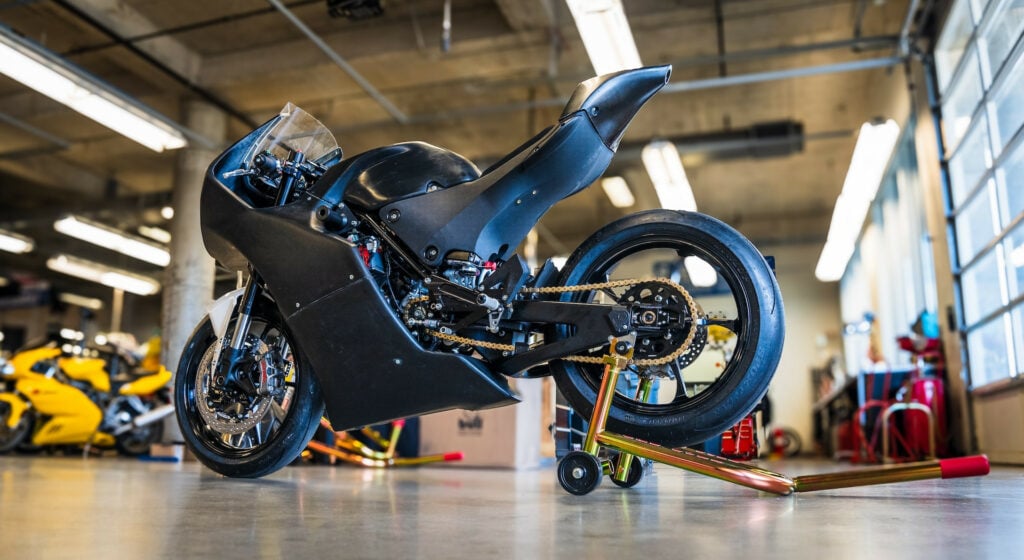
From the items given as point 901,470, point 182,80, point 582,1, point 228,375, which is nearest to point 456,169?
point 228,375

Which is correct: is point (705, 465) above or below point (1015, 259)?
below

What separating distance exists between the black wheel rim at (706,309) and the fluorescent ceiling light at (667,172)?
5.30m

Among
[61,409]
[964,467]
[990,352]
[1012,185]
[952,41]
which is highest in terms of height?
[952,41]

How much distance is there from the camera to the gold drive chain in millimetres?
2207

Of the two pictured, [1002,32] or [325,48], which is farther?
[325,48]

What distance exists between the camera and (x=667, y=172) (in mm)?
8625

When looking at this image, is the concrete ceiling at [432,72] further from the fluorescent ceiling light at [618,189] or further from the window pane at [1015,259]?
the window pane at [1015,259]

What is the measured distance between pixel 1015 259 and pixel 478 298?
4.76 m

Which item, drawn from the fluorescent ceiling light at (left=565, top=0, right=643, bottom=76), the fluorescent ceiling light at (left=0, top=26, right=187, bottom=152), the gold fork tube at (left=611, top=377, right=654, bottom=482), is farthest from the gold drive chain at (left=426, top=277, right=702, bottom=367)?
the fluorescent ceiling light at (left=0, top=26, right=187, bottom=152)

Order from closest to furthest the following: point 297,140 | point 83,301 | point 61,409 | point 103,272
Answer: point 297,140 < point 61,409 < point 103,272 < point 83,301

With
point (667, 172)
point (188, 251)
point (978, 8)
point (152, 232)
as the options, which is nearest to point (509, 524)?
point (188, 251)

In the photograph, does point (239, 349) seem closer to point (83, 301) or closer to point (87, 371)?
point (87, 371)

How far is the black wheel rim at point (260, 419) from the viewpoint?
2.76 meters

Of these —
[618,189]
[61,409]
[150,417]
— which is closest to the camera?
[150,417]
